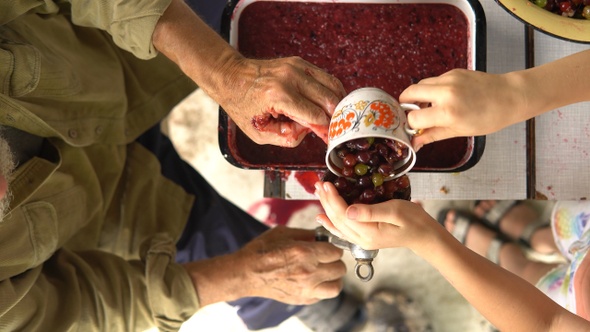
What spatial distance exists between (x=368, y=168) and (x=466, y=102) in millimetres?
220

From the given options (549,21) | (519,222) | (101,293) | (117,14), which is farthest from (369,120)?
(519,222)

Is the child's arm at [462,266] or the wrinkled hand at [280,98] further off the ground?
the wrinkled hand at [280,98]

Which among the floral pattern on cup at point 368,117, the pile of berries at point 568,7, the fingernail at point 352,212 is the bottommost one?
the fingernail at point 352,212

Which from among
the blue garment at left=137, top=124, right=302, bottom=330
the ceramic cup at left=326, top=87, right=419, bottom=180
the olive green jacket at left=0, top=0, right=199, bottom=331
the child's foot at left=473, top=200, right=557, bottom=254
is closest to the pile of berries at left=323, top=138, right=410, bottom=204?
the ceramic cup at left=326, top=87, right=419, bottom=180

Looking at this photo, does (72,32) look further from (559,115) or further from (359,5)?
(559,115)

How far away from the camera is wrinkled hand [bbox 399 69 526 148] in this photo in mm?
1085

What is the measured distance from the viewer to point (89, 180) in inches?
61.7

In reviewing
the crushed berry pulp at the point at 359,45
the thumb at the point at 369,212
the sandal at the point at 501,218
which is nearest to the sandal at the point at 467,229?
the sandal at the point at 501,218

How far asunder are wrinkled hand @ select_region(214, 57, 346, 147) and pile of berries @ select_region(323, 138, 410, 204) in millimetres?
101

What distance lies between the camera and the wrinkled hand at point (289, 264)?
1.63 metres

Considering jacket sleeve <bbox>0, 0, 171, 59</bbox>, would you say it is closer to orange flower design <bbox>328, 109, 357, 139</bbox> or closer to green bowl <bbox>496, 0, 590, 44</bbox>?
orange flower design <bbox>328, 109, 357, 139</bbox>

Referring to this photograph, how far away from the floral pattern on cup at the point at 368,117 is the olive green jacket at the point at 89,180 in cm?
51

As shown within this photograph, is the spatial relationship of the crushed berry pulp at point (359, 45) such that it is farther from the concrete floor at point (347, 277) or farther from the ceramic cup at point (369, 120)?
the concrete floor at point (347, 277)

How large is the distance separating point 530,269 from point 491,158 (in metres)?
0.63
